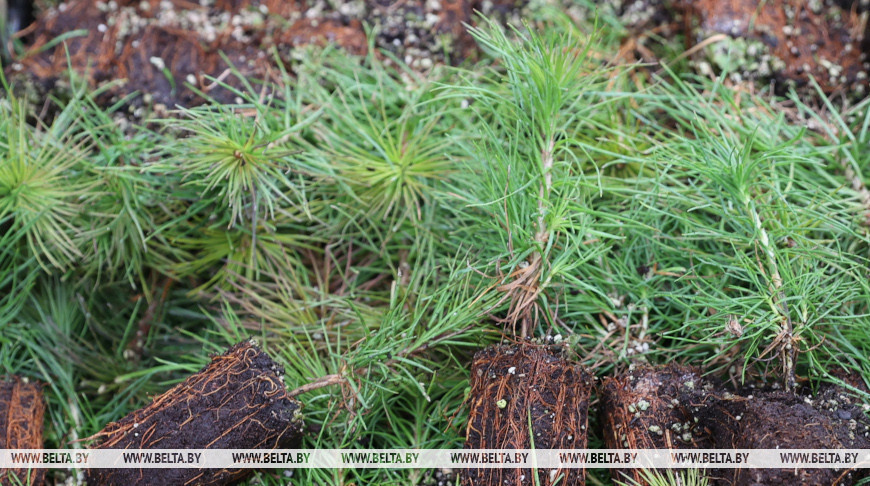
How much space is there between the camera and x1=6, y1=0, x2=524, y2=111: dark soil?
170cm

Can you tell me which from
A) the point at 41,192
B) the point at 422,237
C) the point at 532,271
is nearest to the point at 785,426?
the point at 532,271

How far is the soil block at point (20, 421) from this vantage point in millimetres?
1312

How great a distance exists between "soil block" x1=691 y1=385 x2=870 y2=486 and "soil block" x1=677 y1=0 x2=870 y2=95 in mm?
826

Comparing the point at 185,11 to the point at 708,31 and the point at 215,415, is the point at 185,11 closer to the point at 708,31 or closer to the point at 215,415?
the point at 215,415

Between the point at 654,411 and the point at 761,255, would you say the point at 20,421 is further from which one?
the point at 761,255

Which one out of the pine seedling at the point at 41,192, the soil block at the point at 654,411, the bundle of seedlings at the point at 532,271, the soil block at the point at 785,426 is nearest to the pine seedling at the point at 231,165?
the pine seedling at the point at 41,192

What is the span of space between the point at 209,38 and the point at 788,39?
1491 millimetres

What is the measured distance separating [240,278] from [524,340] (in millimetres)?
672

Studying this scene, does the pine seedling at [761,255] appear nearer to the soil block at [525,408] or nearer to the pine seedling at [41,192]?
the soil block at [525,408]

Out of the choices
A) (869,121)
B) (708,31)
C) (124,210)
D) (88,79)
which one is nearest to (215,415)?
(124,210)

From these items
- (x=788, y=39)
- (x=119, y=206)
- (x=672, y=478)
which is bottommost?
(x=672, y=478)

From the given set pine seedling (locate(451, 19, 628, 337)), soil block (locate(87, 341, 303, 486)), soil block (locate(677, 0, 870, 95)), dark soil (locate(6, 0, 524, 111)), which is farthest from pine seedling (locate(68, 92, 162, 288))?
soil block (locate(677, 0, 870, 95))

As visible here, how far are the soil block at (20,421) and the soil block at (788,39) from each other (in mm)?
1750

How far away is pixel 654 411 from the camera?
46.6 inches
